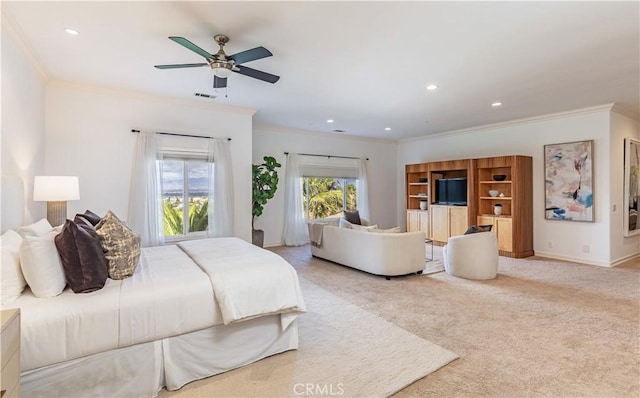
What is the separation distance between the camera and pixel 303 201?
754cm

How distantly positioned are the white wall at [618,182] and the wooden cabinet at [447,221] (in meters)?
2.30

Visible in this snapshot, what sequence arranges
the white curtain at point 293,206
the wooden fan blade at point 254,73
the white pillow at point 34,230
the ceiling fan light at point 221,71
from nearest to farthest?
the white pillow at point 34,230
the ceiling fan light at point 221,71
the wooden fan blade at point 254,73
the white curtain at point 293,206

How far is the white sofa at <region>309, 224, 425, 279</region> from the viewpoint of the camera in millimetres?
4375

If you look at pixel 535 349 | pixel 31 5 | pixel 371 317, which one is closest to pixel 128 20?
pixel 31 5

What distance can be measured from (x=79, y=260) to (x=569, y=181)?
Result: 6.95 m

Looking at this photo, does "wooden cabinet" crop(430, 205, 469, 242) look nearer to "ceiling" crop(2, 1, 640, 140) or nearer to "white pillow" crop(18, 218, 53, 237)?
"ceiling" crop(2, 1, 640, 140)

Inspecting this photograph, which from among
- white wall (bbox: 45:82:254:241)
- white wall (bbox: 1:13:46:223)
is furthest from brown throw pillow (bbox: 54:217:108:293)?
white wall (bbox: 45:82:254:241)

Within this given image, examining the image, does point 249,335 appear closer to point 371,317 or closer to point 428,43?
point 371,317

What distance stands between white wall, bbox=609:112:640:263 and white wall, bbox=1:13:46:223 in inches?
310

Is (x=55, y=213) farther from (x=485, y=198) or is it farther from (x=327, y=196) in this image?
(x=485, y=198)

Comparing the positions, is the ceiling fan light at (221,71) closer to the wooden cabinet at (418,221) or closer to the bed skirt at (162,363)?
the bed skirt at (162,363)

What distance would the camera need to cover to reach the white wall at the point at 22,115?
2.65m

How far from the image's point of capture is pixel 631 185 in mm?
5605

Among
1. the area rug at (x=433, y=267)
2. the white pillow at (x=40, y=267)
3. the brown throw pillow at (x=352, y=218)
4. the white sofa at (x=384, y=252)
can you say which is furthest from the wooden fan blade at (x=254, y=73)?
the area rug at (x=433, y=267)
